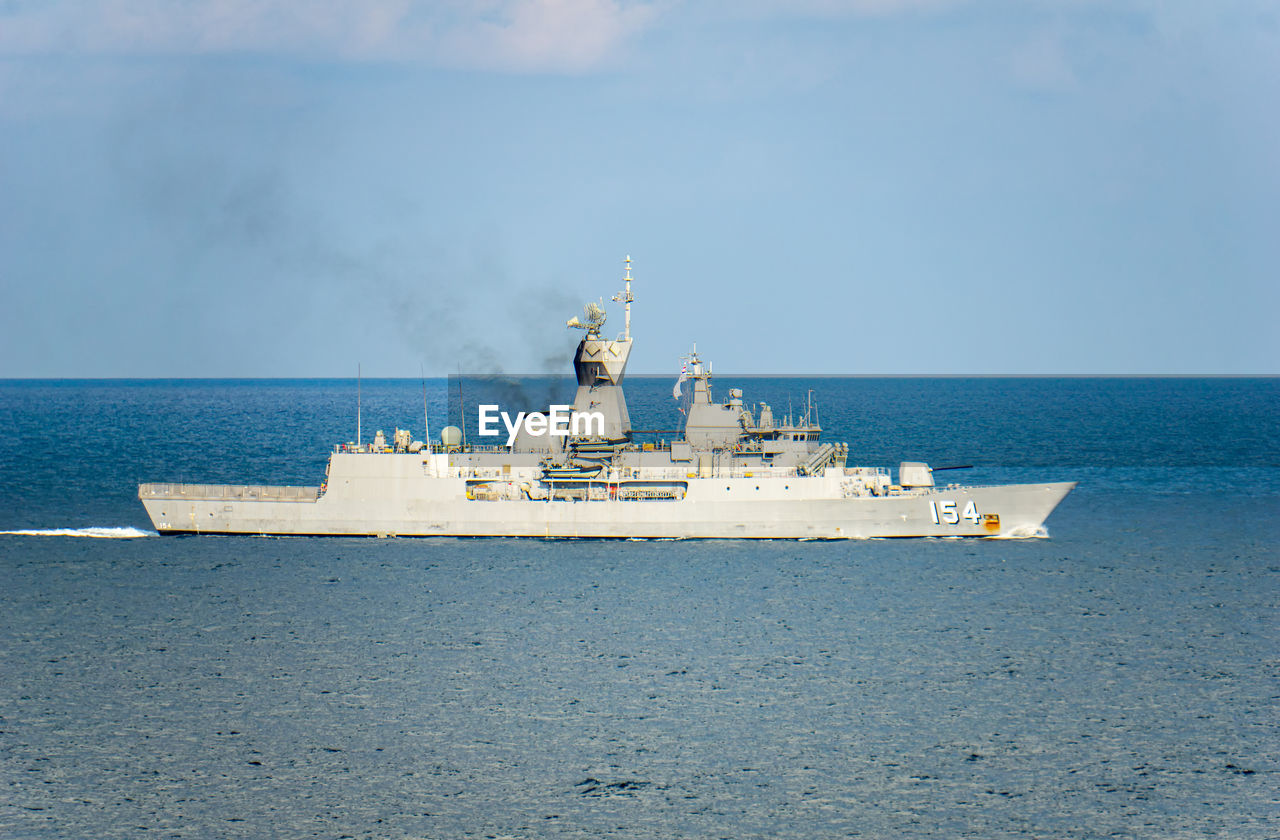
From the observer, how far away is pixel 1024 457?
78625 millimetres

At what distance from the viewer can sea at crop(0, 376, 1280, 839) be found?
2061cm

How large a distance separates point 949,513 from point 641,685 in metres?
21.4

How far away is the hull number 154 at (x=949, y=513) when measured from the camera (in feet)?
145

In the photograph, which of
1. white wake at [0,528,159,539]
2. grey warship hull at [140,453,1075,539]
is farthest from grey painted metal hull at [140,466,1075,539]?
white wake at [0,528,159,539]

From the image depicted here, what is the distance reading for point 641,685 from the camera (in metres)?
27.1

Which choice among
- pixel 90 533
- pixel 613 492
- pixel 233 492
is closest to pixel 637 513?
pixel 613 492

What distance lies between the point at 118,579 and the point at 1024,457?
60.3 meters

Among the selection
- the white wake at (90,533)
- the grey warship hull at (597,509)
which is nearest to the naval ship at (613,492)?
the grey warship hull at (597,509)

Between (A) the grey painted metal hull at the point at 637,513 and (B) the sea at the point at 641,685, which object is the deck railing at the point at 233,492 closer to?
(A) the grey painted metal hull at the point at 637,513

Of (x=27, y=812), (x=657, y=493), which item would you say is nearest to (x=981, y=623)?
(x=657, y=493)

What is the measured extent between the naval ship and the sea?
110cm

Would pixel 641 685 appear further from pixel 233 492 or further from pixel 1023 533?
pixel 233 492

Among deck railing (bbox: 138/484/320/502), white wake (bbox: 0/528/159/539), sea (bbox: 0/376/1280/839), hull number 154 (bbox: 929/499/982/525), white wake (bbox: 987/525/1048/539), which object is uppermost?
deck railing (bbox: 138/484/320/502)

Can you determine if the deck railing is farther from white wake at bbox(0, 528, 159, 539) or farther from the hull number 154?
the hull number 154
